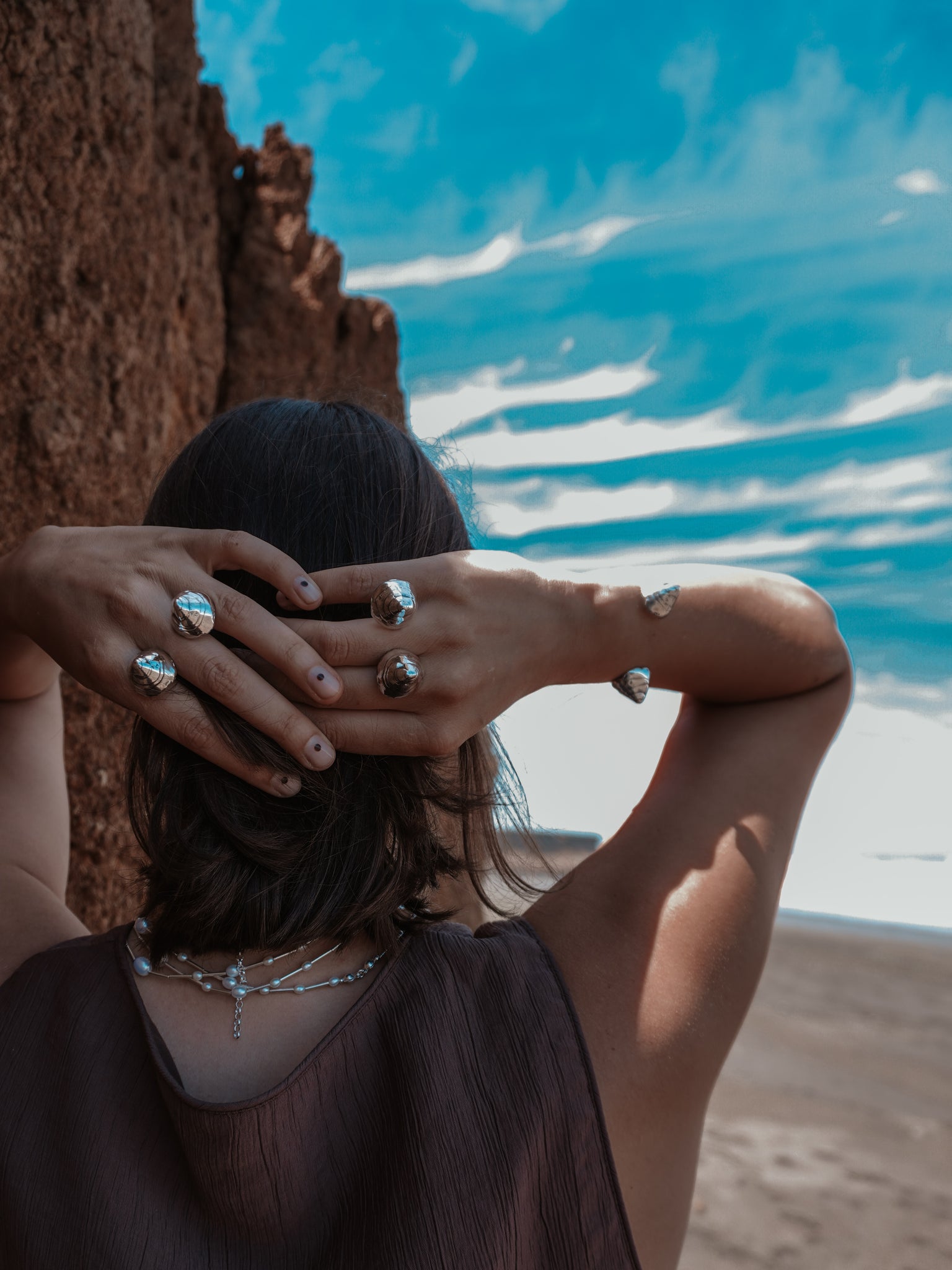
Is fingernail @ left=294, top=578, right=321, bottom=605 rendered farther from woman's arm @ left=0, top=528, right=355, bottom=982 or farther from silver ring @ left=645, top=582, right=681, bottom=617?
silver ring @ left=645, top=582, right=681, bottom=617

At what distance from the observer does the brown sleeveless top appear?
2.83 feet

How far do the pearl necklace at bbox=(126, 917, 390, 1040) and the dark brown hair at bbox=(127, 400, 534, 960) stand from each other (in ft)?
0.06

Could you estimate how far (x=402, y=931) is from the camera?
104 centimetres

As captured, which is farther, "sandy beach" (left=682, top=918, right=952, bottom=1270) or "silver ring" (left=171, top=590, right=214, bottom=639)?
"sandy beach" (left=682, top=918, right=952, bottom=1270)

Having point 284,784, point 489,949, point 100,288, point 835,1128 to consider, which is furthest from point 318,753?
point 835,1128

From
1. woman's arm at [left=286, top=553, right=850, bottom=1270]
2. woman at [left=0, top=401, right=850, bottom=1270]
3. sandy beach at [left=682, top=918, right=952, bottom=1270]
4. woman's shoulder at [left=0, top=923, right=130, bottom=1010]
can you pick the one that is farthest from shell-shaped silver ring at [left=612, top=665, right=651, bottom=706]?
sandy beach at [left=682, top=918, right=952, bottom=1270]

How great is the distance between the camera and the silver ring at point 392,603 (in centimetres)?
94

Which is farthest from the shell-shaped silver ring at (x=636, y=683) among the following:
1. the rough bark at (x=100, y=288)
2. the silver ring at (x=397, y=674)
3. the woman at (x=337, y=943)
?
the rough bark at (x=100, y=288)

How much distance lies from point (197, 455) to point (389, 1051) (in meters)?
0.67

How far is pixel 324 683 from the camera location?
0.93 meters

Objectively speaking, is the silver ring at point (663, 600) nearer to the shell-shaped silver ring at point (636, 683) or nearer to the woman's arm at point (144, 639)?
the shell-shaped silver ring at point (636, 683)

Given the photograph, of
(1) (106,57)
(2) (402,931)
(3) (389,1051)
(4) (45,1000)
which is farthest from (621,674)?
(1) (106,57)

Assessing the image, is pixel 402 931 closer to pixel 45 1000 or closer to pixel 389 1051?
pixel 389 1051

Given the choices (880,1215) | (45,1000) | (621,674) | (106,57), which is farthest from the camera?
(880,1215)
